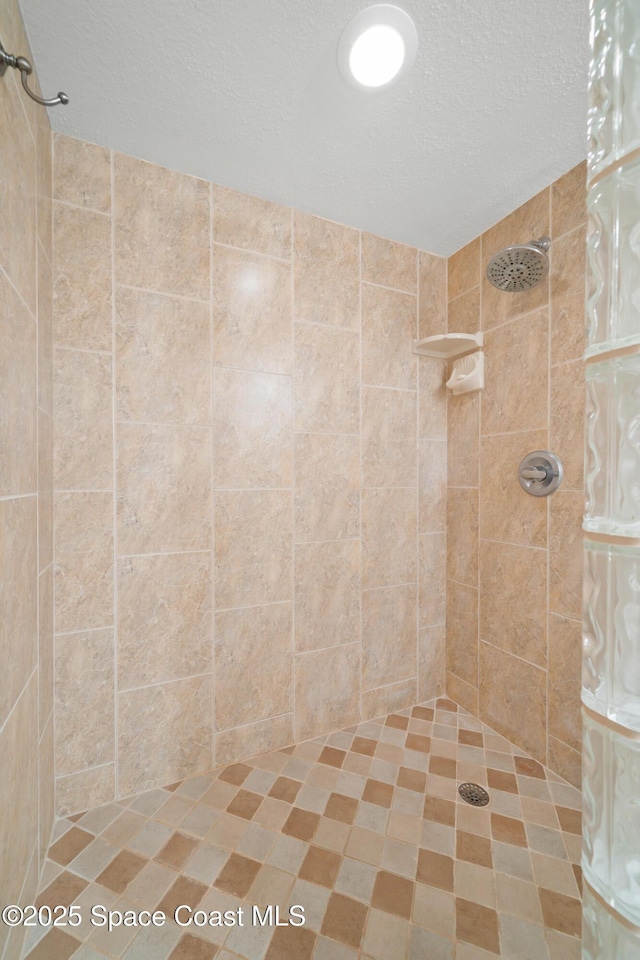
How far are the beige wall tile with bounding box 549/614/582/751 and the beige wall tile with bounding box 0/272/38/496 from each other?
151cm

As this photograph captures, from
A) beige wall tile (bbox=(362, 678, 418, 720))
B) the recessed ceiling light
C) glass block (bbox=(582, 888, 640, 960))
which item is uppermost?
the recessed ceiling light

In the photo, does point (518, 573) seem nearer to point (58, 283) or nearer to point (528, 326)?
point (528, 326)

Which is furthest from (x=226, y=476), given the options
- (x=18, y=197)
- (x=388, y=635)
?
(x=388, y=635)

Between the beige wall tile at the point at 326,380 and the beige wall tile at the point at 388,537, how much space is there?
0.31 metres

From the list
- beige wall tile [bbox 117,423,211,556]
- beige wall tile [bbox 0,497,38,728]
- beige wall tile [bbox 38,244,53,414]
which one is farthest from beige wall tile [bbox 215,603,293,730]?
beige wall tile [bbox 38,244,53,414]

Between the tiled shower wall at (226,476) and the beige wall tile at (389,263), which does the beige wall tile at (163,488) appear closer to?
the tiled shower wall at (226,476)

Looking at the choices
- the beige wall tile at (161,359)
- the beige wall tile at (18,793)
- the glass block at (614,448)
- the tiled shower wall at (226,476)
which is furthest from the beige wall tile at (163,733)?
the glass block at (614,448)

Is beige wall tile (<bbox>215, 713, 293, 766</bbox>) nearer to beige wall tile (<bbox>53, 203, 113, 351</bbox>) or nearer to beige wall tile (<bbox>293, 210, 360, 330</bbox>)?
beige wall tile (<bbox>53, 203, 113, 351</bbox>)

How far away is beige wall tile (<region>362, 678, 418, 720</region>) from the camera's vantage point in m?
1.58

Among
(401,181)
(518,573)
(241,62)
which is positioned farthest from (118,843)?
(401,181)

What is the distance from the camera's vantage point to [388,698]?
163 centimetres

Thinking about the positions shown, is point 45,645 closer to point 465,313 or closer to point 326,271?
point 326,271

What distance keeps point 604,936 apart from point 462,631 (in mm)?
1350

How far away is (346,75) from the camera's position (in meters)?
0.93
